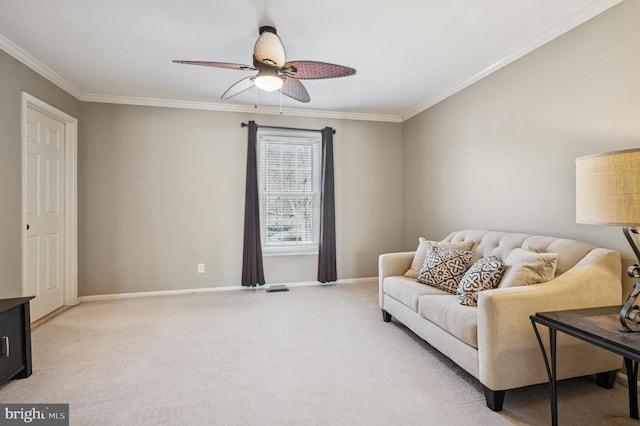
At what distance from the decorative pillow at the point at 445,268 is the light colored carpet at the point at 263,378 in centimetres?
52

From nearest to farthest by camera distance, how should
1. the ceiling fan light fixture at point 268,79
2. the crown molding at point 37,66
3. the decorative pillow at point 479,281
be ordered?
the decorative pillow at point 479,281
the ceiling fan light fixture at point 268,79
the crown molding at point 37,66

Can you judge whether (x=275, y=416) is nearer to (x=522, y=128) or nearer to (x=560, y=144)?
(x=560, y=144)

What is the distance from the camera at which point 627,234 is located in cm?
145

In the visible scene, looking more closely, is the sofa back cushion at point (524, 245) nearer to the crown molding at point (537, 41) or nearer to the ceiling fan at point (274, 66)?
the crown molding at point (537, 41)

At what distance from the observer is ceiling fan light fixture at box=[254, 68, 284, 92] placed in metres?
2.33

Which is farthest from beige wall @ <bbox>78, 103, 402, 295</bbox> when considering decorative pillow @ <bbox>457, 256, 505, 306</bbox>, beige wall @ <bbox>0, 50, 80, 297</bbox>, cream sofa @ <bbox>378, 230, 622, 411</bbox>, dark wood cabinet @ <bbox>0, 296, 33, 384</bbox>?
cream sofa @ <bbox>378, 230, 622, 411</bbox>

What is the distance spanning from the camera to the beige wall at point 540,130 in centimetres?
211

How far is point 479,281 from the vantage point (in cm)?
225

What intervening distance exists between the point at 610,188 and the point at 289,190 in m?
3.70

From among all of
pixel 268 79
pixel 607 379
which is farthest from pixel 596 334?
pixel 268 79

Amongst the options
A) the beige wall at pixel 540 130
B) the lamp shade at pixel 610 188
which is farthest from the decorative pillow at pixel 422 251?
the lamp shade at pixel 610 188

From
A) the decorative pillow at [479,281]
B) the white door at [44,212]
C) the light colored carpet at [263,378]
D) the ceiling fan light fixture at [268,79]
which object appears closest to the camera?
the light colored carpet at [263,378]

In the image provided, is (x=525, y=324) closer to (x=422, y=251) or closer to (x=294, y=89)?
(x=422, y=251)

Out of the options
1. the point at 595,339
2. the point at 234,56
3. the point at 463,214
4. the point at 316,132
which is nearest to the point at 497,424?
the point at 595,339
